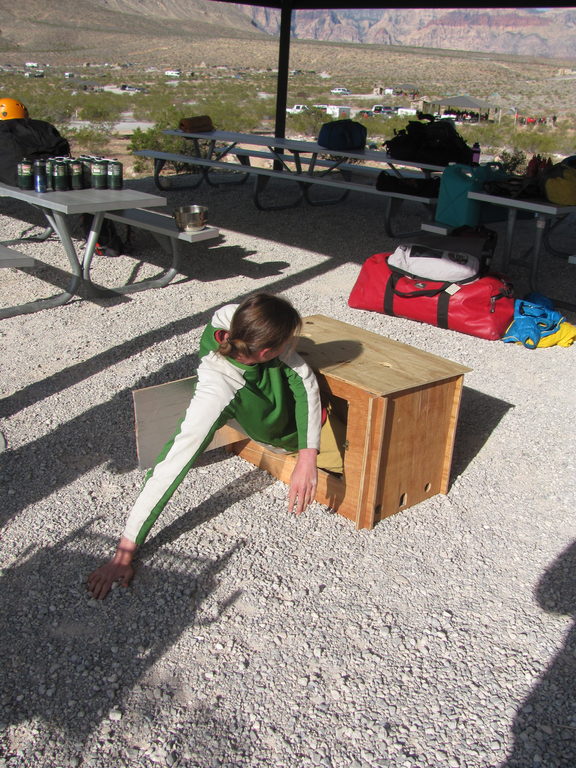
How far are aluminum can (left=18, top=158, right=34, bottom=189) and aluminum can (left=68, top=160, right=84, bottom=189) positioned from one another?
0.27 meters

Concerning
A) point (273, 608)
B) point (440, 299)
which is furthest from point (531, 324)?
point (273, 608)

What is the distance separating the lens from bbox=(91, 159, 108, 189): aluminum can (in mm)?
5277

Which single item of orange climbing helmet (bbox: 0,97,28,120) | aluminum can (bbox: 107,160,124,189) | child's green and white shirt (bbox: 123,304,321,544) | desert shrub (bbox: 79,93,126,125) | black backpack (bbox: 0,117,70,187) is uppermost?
orange climbing helmet (bbox: 0,97,28,120)

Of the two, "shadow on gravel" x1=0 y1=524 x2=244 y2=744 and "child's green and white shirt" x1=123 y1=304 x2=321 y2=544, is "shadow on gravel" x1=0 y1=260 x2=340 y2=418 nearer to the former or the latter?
"shadow on gravel" x1=0 y1=524 x2=244 y2=744

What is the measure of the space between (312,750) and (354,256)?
5.49m

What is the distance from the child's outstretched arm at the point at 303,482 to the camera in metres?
2.39

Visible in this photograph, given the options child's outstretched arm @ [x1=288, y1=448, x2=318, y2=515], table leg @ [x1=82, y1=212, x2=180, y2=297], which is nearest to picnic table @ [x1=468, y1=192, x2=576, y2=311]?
table leg @ [x1=82, y1=212, x2=180, y2=297]

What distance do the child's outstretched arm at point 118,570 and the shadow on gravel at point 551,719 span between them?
1275 millimetres

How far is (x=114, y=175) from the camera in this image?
534 cm

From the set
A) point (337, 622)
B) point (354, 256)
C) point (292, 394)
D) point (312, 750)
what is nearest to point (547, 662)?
point (337, 622)

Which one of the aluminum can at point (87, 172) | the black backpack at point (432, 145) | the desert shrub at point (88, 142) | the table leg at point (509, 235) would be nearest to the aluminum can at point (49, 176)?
the aluminum can at point (87, 172)

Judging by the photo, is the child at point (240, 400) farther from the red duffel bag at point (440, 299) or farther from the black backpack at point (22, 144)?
the black backpack at point (22, 144)

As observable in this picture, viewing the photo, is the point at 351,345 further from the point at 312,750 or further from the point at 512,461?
the point at 312,750

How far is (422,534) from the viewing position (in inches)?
107
